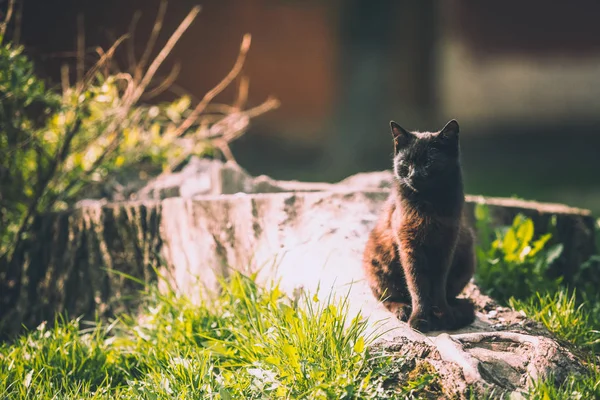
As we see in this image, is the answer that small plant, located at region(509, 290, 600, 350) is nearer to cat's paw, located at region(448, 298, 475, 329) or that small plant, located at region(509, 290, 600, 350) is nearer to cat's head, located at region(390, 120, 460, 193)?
cat's paw, located at region(448, 298, 475, 329)

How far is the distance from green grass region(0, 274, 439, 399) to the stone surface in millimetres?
159

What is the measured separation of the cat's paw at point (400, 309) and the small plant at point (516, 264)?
1024 mm

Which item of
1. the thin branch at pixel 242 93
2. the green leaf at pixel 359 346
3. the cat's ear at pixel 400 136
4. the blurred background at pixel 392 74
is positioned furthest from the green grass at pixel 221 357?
the blurred background at pixel 392 74

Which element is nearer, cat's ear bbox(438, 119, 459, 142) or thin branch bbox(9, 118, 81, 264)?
cat's ear bbox(438, 119, 459, 142)

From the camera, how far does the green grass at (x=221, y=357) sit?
2598 mm

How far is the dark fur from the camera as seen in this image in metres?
2.94

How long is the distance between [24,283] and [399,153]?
9.23 feet

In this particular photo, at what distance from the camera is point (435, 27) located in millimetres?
11391

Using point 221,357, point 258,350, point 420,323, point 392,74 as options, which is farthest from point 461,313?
point 392,74

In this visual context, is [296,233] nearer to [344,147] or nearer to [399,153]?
[399,153]

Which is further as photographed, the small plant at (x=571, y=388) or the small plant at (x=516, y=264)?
the small plant at (x=516, y=264)

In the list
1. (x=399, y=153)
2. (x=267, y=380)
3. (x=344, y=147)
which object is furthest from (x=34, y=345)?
(x=344, y=147)

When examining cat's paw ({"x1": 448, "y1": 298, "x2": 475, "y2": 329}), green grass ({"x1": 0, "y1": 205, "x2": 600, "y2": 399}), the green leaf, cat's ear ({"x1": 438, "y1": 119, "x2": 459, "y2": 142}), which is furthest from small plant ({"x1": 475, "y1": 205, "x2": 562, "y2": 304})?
the green leaf

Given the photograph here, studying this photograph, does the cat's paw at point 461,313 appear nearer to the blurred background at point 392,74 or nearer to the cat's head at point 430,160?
the cat's head at point 430,160
